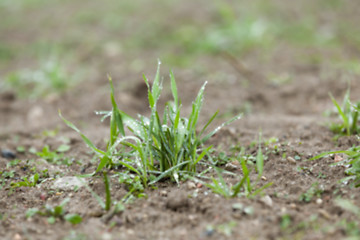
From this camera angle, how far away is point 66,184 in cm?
228

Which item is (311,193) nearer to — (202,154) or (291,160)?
(291,160)

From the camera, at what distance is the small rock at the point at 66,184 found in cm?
225

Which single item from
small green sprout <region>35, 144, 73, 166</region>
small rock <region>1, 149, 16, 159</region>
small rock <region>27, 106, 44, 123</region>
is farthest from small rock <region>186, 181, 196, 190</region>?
small rock <region>27, 106, 44, 123</region>

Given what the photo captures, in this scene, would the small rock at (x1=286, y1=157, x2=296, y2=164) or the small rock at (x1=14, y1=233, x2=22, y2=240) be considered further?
the small rock at (x1=286, y1=157, x2=296, y2=164)

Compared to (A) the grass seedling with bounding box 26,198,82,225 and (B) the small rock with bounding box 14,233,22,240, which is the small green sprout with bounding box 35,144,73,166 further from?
(B) the small rock with bounding box 14,233,22,240

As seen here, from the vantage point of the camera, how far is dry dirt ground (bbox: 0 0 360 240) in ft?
6.07

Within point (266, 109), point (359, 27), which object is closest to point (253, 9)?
point (359, 27)

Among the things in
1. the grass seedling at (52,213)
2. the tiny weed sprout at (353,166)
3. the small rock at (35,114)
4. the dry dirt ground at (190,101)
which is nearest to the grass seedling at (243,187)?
the dry dirt ground at (190,101)

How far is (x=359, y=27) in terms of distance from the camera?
17.7ft

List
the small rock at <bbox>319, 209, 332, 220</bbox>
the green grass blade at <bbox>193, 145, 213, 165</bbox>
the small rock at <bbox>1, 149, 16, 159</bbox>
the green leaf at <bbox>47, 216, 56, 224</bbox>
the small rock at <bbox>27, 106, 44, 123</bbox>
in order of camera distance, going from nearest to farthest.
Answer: the small rock at <bbox>319, 209, 332, 220</bbox>, the green leaf at <bbox>47, 216, 56, 224</bbox>, the green grass blade at <bbox>193, 145, 213, 165</bbox>, the small rock at <bbox>1, 149, 16, 159</bbox>, the small rock at <bbox>27, 106, 44, 123</bbox>

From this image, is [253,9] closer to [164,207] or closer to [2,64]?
[2,64]

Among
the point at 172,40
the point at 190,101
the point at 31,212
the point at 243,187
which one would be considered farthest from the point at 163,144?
the point at 172,40

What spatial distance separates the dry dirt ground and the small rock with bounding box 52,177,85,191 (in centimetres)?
4

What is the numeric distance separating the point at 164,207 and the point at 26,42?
4.50 meters
